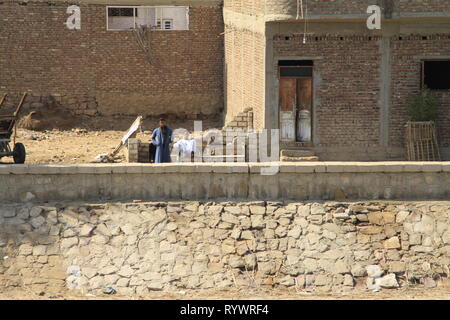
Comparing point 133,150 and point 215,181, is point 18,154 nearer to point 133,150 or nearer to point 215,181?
point 133,150

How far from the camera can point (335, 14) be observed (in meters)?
25.4

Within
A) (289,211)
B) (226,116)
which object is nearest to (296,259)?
(289,211)

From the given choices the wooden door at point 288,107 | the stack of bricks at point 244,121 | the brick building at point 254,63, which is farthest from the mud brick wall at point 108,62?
the wooden door at point 288,107

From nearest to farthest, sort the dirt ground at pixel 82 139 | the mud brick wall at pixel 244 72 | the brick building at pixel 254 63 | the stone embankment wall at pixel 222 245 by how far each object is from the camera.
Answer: the stone embankment wall at pixel 222 245 → the brick building at pixel 254 63 → the mud brick wall at pixel 244 72 → the dirt ground at pixel 82 139

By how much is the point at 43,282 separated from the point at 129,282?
1450mm

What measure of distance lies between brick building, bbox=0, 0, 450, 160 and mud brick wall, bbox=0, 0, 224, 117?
0.03 m

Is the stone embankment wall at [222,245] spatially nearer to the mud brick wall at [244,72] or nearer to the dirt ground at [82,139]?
the mud brick wall at [244,72]

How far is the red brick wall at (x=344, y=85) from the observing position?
26.0 meters

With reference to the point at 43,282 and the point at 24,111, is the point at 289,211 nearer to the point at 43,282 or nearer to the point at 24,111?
the point at 43,282

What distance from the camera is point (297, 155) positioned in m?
26.3

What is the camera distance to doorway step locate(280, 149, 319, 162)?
85.9ft

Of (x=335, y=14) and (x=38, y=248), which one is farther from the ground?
(x=335, y=14)

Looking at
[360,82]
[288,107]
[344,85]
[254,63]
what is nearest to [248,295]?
[288,107]

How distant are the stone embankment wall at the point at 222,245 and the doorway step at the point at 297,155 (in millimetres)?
4230
